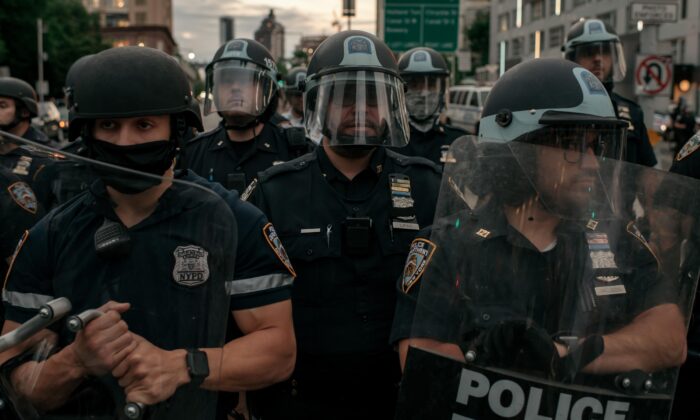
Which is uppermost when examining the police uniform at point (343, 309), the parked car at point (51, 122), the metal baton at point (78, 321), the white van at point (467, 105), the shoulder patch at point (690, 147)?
the shoulder patch at point (690, 147)

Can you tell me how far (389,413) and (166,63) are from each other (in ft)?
4.71

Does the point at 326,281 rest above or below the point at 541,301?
below

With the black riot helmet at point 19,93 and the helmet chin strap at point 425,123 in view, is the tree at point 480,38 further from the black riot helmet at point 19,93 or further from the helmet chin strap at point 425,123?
the black riot helmet at point 19,93

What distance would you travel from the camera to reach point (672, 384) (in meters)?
1.81

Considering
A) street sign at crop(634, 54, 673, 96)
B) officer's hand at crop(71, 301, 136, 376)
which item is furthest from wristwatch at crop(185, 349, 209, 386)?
street sign at crop(634, 54, 673, 96)

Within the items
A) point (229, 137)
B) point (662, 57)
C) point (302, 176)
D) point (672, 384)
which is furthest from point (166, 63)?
point (662, 57)

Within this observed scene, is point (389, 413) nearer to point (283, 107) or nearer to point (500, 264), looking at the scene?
point (500, 264)

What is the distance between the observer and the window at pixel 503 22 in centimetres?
5631

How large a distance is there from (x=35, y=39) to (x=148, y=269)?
4495 centimetres

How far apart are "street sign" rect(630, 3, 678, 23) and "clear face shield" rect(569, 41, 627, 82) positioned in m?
4.48

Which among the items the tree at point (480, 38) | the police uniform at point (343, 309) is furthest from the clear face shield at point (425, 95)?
the tree at point (480, 38)

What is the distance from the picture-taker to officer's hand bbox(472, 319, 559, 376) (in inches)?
68.1

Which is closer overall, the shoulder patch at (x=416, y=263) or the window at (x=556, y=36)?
the shoulder patch at (x=416, y=263)

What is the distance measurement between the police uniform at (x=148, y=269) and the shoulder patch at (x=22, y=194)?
0.26ft
